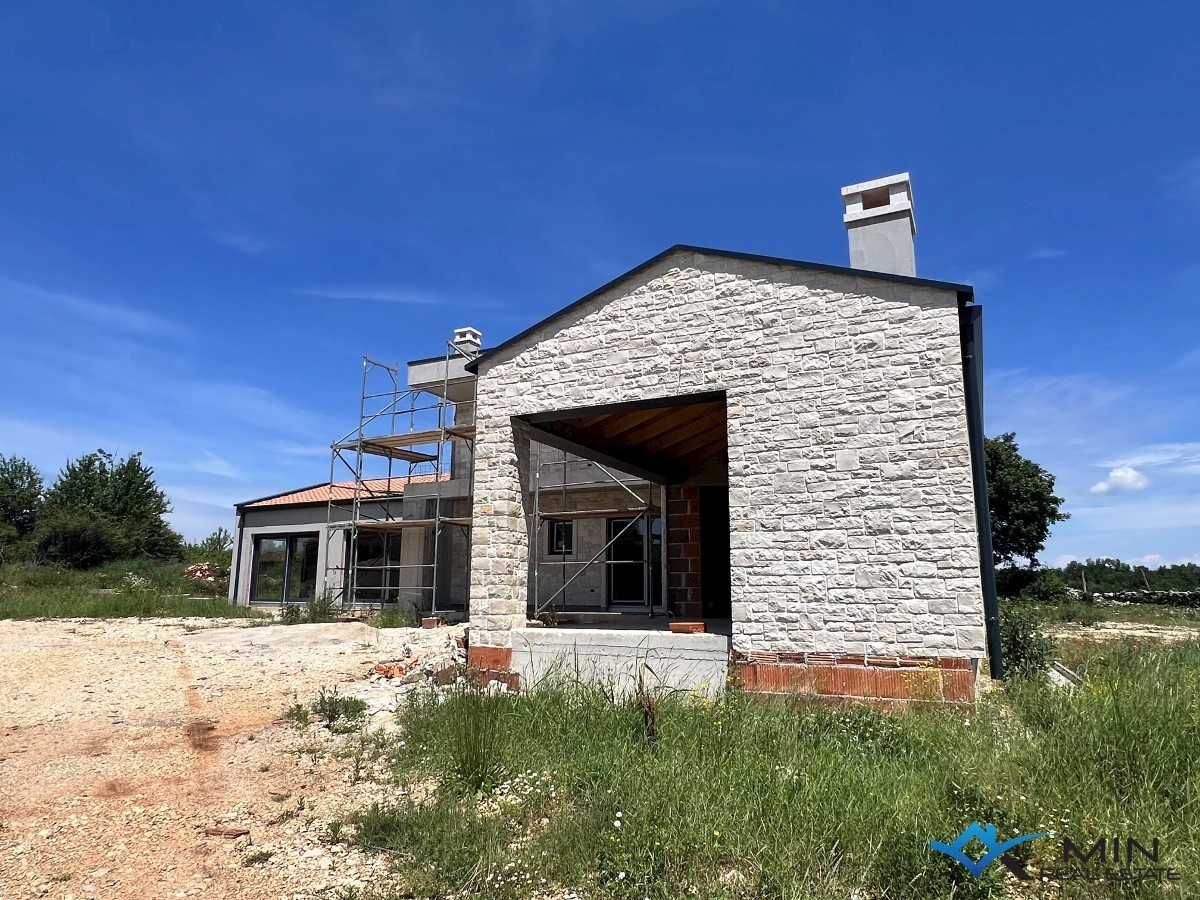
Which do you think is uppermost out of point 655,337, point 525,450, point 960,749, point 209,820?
point 655,337

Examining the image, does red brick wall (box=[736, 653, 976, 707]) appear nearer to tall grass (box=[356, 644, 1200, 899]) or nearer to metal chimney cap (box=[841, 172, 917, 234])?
tall grass (box=[356, 644, 1200, 899])

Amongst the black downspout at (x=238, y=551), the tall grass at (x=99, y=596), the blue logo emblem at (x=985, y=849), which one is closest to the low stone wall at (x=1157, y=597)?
the blue logo emblem at (x=985, y=849)

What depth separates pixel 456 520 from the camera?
57.6ft

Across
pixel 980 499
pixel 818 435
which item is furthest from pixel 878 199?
pixel 980 499

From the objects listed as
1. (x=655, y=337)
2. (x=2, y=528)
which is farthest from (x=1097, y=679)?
(x=2, y=528)

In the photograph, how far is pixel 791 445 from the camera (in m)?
8.05

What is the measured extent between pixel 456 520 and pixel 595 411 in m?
9.20

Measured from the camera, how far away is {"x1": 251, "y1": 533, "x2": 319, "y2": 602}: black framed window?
72.3 feet

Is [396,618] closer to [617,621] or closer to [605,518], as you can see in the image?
[605,518]

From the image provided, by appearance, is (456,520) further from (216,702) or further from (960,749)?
(960,749)

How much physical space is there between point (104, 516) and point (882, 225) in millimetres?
38136

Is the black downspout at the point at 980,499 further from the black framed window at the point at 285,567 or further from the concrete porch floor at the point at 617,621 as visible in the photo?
the black framed window at the point at 285,567

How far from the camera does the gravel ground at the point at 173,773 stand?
4.41 metres

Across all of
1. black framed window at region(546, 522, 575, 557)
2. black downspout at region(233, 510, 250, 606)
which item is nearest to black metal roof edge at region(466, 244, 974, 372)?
black framed window at region(546, 522, 575, 557)
